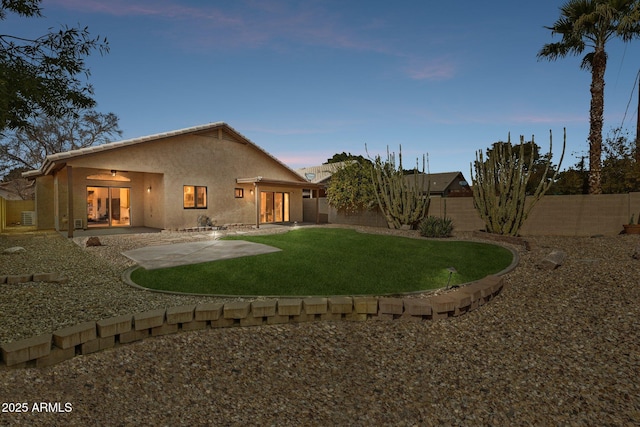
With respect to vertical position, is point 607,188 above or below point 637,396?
above

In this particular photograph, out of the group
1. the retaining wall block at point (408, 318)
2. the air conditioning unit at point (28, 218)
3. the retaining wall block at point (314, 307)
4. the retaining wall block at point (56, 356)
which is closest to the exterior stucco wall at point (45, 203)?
the air conditioning unit at point (28, 218)

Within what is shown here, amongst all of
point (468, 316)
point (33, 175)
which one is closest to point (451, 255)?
point (468, 316)

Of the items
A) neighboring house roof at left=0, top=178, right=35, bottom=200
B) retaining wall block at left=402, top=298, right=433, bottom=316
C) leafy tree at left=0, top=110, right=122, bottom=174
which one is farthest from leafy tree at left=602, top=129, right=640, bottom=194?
neighboring house roof at left=0, top=178, right=35, bottom=200

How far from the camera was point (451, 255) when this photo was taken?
8734 mm

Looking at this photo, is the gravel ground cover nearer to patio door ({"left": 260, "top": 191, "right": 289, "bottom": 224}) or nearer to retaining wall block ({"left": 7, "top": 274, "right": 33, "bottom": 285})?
retaining wall block ({"left": 7, "top": 274, "right": 33, "bottom": 285})

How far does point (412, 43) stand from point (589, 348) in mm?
13850

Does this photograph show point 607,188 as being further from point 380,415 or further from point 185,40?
point 185,40

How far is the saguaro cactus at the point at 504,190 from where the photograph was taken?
11.3 m

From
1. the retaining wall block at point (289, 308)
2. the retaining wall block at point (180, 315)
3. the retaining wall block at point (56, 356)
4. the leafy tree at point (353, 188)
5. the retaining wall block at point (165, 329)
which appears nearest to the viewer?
the retaining wall block at point (56, 356)

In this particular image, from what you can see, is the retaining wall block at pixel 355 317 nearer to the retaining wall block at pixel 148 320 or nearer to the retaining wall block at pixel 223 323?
the retaining wall block at pixel 223 323

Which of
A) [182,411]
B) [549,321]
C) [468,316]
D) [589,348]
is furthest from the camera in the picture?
[468,316]

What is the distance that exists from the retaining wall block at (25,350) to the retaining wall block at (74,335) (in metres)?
0.09

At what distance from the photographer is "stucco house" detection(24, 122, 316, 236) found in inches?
610

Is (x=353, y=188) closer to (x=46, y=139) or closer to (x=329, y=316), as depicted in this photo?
(x=329, y=316)
